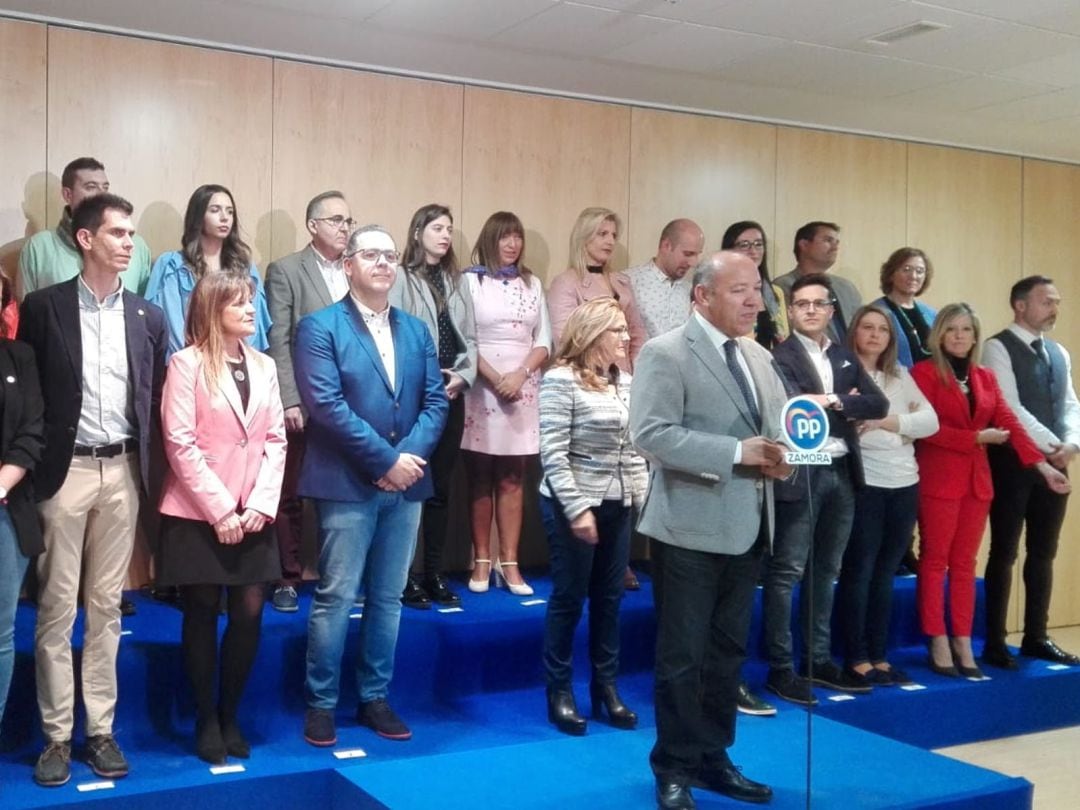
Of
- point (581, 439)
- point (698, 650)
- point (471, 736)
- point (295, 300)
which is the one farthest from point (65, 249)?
point (698, 650)

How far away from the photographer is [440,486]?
4953mm

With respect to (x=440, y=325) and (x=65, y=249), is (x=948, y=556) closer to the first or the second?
(x=440, y=325)

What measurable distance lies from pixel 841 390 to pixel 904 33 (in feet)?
4.95

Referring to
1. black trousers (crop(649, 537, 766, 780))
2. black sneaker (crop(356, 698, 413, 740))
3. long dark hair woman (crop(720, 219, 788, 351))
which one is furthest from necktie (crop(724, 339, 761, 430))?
long dark hair woman (crop(720, 219, 788, 351))

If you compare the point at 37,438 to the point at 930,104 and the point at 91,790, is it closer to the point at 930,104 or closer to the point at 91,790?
the point at 91,790

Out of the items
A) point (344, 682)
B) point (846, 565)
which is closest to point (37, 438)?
point (344, 682)

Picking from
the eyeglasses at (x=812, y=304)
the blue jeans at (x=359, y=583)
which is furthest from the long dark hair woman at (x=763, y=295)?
the blue jeans at (x=359, y=583)

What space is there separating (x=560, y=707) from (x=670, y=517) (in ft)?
3.86

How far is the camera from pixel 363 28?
15.9 ft

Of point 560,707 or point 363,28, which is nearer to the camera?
point 560,707

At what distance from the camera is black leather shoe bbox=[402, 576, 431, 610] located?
4.71m

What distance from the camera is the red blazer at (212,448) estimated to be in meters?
3.44

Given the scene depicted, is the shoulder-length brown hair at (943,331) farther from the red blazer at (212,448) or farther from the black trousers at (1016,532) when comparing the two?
the red blazer at (212,448)

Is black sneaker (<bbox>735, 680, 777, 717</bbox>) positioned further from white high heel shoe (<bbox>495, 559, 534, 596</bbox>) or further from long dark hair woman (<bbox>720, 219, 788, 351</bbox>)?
long dark hair woman (<bbox>720, 219, 788, 351</bbox>)
